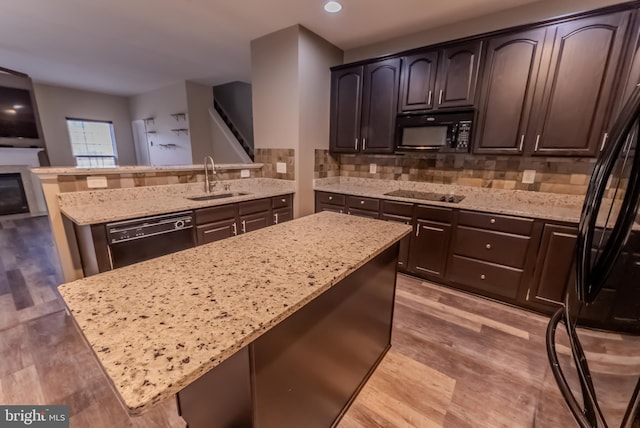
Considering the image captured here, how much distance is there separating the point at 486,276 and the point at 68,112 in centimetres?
879

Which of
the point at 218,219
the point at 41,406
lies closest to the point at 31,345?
the point at 41,406

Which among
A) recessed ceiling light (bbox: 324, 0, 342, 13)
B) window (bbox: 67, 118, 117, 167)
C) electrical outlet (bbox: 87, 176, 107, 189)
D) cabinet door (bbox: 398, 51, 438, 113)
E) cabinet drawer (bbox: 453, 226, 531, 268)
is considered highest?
recessed ceiling light (bbox: 324, 0, 342, 13)

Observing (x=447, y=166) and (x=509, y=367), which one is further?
(x=447, y=166)

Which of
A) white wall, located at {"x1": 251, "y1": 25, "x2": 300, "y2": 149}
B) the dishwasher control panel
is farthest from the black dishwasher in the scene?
white wall, located at {"x1": 251, "y1": 25, "x2": 300, "y2": 149}

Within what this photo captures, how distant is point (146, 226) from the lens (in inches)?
81.6

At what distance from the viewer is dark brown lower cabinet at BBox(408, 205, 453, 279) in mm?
2617

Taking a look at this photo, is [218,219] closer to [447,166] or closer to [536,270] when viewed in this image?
[447,166]

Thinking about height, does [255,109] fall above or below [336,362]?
above

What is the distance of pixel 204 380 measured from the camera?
0.94 meters

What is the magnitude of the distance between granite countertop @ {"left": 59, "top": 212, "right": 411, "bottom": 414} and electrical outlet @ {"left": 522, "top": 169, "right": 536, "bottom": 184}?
2.12 metres

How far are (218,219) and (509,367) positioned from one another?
102 inches

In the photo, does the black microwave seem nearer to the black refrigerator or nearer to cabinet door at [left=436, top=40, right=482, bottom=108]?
cabinet door at [left=436, top=40, right=482, bottom=108]

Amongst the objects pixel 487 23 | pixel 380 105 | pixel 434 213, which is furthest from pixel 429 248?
pixel 487 23

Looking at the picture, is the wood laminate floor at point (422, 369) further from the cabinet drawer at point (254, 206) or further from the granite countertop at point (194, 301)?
the cabinet drawer at point (254, 206)
